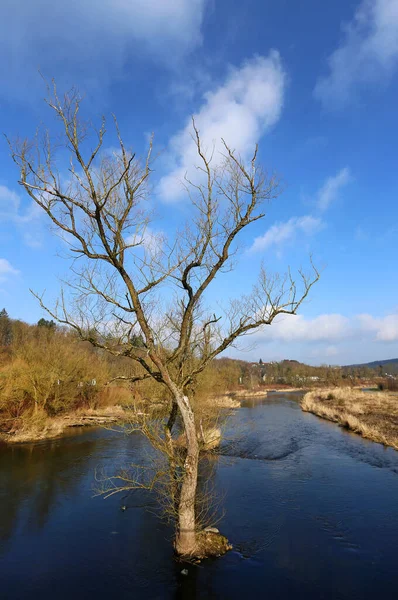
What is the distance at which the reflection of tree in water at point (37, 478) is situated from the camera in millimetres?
11258

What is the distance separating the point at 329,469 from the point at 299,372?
86.5 m

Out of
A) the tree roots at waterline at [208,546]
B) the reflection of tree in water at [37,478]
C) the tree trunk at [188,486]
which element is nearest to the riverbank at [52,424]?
the reflection of tree in water at [37,478]

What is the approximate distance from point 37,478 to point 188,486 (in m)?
10.3

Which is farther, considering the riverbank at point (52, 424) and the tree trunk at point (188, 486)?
the riverbank at point (52, 424)

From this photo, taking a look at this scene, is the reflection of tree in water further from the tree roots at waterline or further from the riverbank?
the tree roots at waterline

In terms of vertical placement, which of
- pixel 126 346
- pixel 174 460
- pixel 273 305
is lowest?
pixel 174 460

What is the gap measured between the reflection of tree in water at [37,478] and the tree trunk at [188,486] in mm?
5327

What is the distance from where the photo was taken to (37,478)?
15.0 meters

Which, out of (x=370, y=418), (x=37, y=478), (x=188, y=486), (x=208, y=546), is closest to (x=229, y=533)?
(x=208, y=546)

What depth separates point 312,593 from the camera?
24.0 feet

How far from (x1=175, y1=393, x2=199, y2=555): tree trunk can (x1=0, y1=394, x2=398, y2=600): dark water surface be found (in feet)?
2.76

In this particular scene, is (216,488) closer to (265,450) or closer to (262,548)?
(262,548)

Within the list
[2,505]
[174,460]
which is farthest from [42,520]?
[174,460]

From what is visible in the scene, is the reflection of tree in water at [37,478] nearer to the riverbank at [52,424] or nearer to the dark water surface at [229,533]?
the dark water surface at [229,533]
